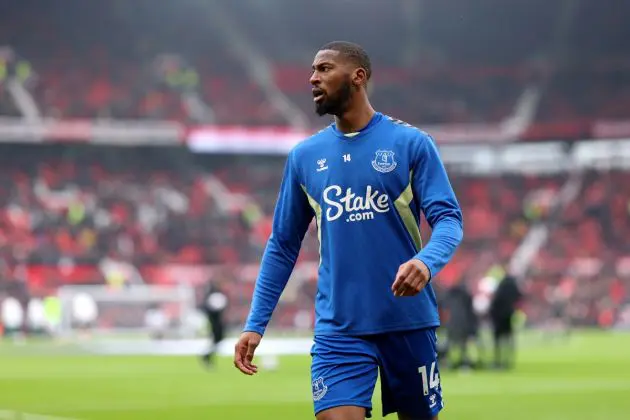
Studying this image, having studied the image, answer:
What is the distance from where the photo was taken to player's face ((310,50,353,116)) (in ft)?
20.1

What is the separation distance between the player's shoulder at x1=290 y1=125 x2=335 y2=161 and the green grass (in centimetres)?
825

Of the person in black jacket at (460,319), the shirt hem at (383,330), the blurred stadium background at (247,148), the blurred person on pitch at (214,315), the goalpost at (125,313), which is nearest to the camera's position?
the shirt hem at (383,330)

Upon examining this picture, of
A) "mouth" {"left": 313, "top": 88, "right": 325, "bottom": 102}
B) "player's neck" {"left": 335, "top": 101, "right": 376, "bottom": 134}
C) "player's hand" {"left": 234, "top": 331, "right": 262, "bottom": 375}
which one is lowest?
"player's hand" {"left": 234, "top": 331, "right": 262, "bottom": 375}

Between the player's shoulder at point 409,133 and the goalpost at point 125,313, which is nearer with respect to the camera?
the player's shoulder at point 409,133

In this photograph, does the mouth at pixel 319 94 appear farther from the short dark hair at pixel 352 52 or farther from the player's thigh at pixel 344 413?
the player's thigh at pixel 344 413

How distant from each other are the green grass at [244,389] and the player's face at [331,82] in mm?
8390

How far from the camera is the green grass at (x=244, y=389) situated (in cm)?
1496

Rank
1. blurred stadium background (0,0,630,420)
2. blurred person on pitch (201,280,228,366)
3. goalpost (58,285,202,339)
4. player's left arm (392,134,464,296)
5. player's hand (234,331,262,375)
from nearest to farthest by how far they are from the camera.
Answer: player's left arm (392,134,464,296)
player's hand (234,331,262,375)
blurred person on pitch (201,280,228,366)
goalpost (58,285,202,339)
blurred stadium background (0,0,630,420)

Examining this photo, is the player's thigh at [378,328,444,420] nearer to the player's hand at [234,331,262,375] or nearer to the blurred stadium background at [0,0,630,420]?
the player's hand at [234,331,262,375]

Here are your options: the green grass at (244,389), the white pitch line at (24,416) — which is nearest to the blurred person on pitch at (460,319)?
the green grass at (244,389)

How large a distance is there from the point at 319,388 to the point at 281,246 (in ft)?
2.56

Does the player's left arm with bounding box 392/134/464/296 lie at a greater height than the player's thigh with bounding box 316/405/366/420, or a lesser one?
greater

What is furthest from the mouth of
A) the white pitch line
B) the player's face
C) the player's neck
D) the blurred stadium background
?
the blurred stadium background

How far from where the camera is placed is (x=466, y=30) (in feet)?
211
